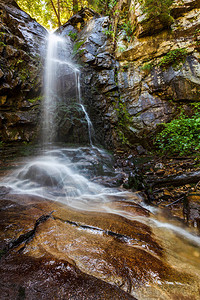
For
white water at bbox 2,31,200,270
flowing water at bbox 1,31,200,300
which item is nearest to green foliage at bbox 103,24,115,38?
white water at bbox 2,31,200,270

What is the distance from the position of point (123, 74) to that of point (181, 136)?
4.72 m

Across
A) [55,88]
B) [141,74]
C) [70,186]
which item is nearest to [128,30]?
[141,74]

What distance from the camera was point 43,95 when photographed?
7.97 metres

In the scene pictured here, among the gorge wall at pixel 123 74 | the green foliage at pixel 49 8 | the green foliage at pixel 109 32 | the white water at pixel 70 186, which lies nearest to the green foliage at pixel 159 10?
the gorge wall at pixel 123 74

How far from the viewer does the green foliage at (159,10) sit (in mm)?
5992

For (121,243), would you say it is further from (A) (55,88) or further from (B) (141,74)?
(A) (55,88)

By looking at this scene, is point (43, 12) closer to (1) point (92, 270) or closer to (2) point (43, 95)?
(2) point (43, 95)

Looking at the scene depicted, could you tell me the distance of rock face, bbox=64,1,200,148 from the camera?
6.08 meters

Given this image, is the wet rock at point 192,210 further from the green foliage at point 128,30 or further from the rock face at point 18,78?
the green foliage at point 128,30

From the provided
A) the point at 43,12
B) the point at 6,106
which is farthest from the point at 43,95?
the point at 43,12

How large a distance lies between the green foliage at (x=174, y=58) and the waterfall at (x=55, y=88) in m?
4.78

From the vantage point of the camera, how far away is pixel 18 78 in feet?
22.9

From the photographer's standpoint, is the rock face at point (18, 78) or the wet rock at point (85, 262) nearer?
the wet rock at point (85, 262)

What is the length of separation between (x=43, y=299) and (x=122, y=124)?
716 cm
